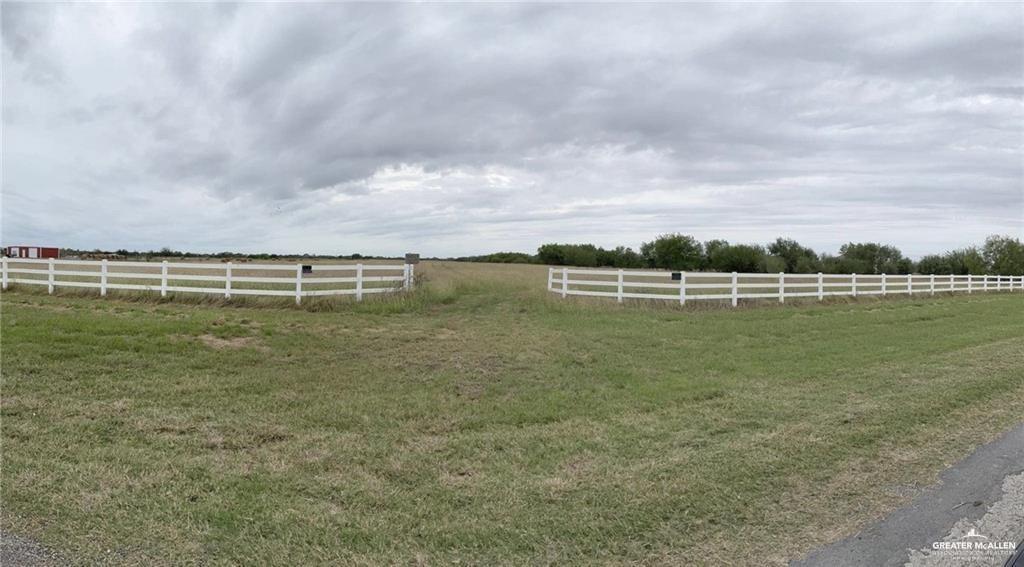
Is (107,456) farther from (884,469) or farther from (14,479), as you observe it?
(884,469)

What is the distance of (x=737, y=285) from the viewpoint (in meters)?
18.5

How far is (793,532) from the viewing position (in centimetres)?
336

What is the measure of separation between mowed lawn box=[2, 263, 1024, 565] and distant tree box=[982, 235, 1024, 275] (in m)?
78.1

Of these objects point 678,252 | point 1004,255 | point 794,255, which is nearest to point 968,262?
point 1004,255

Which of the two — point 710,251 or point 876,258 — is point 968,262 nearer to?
point 876,258

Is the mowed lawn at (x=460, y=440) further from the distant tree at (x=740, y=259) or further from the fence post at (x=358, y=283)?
the distant tree at (x=740, y=259)

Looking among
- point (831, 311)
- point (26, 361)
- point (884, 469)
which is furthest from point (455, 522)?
point (831, 311)

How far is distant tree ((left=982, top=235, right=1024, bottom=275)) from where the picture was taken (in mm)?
69312

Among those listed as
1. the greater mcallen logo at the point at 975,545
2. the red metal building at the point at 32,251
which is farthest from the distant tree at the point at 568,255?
the greater mcallen logo at the point at 975,545

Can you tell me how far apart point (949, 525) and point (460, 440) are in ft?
11.6

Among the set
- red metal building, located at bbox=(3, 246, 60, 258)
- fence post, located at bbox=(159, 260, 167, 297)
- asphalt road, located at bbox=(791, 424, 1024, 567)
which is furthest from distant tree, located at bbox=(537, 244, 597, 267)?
asphalt road, located at bbox=(791, 424, 1024, 567)

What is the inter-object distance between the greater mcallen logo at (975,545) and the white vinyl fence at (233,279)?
14447mm

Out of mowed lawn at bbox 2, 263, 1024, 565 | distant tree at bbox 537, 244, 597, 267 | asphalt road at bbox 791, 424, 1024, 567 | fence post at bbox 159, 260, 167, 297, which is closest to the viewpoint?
asphalt road at bbox 791, 424, 1024, 567

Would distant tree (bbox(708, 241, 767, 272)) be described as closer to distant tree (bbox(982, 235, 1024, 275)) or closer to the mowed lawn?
distant tree (bbox(982, 235, 1024, 275))
